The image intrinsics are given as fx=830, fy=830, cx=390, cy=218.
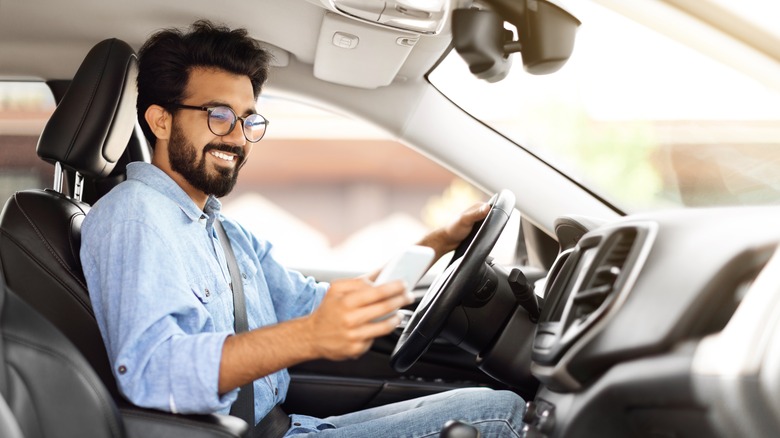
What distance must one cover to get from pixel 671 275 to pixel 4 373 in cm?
103

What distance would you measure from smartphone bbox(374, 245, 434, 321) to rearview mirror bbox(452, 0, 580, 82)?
0.41 meters

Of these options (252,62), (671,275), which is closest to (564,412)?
(671,275)

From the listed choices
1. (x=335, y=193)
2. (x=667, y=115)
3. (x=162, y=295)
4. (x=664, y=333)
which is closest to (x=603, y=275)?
(x=664, y=333)

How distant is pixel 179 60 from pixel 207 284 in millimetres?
540

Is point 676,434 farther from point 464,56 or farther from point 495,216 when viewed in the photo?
point 464,56

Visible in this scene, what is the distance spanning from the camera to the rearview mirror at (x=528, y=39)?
4.88 ft

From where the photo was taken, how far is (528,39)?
61.1 inches

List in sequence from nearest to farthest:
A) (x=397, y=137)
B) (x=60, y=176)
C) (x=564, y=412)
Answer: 1. (x=564, y=412)
2. (x=60, y=176)
3. (x=397, y=137)

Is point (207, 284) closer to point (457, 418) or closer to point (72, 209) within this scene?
point (72, 209)

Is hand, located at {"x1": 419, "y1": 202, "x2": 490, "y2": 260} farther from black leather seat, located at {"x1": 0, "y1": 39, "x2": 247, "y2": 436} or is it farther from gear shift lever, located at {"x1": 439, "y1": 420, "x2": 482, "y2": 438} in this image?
black leather seat, located at {"x1": 0, "y1": 39, "x2": 247, "y2": 436}

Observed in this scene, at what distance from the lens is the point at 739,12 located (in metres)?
1.08

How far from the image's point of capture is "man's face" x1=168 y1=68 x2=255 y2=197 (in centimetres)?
180

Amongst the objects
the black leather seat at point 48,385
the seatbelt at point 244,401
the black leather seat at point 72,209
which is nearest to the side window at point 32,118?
the black leather seat at point 72,209

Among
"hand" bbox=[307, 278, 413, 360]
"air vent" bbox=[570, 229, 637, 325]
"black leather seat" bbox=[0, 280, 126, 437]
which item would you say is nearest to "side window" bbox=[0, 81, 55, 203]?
"black leather seat" bbox=[0, 280, 126, 437]
